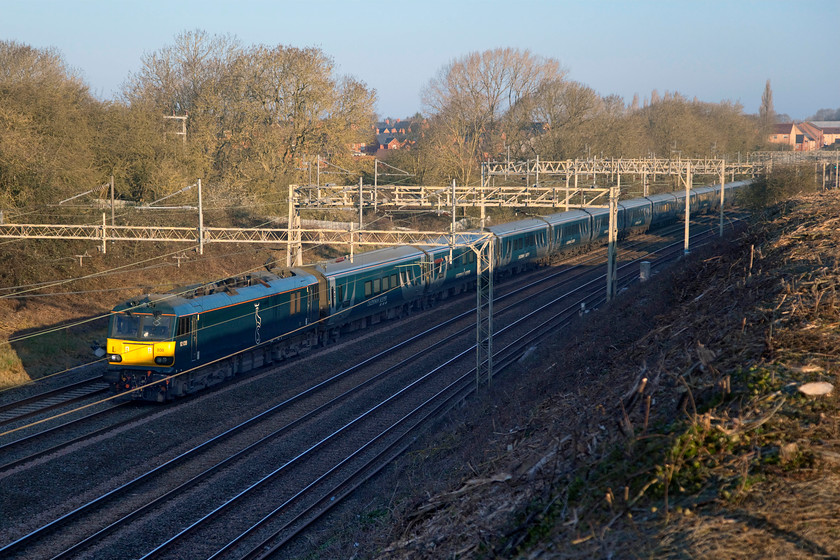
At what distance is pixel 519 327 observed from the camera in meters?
28.8

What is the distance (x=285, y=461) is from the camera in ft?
52.5

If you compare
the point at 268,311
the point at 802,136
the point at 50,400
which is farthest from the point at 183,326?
the point at 802,136

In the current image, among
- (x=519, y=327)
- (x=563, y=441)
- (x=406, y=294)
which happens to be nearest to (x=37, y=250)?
(x=406, y=294)

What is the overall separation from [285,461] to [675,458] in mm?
10994

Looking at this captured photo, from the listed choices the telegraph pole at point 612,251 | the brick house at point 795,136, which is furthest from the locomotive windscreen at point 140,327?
the brick house at point 795,136

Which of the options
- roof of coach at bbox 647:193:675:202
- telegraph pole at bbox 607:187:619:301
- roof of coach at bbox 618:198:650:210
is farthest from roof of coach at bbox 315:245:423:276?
roof of coach at bbox 647:193:675:202

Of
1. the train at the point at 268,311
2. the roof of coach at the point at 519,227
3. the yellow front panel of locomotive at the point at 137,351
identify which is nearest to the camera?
the yellow front panel of locomotive at the point at 137,351

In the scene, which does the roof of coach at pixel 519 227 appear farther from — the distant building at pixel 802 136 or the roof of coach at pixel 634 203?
the distant building at pixel 802 136

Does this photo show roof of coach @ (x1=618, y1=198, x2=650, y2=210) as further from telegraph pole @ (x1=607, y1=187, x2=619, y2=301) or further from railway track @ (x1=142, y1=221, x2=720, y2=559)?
railway track @ (x1=142, y1=221, x2=720, y2=559)

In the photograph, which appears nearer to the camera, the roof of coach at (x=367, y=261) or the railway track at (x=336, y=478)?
the railway track at (x=336, y=478)

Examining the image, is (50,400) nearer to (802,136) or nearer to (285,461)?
(285,461)

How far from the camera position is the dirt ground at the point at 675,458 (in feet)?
19.9

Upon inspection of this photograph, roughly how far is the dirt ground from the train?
837cm

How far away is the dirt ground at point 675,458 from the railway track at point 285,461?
1.47 metres
